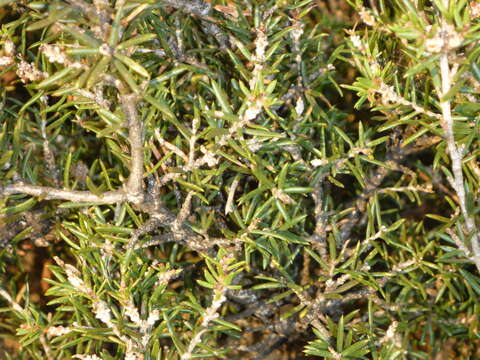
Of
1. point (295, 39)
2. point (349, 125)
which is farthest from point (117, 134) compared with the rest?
point (349, 125)

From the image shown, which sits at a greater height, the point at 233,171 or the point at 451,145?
the point at 451,145

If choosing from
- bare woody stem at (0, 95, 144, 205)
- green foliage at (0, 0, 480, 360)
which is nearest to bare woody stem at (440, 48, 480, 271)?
green foliage at (0, 0, 480, 360)

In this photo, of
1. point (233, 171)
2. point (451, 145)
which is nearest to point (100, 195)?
point (233, 171)

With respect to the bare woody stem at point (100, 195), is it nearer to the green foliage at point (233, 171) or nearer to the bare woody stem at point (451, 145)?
the green foliage at point (233, 171)

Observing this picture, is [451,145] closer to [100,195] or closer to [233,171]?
[233,171]

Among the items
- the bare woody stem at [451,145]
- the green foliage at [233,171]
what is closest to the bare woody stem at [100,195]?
the green foliage at [233,171]

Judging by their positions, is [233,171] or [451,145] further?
[233,171]

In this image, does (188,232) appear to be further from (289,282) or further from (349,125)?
(349,125)

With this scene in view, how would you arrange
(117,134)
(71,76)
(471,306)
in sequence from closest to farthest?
(71,76), (117,134), (471,306)
